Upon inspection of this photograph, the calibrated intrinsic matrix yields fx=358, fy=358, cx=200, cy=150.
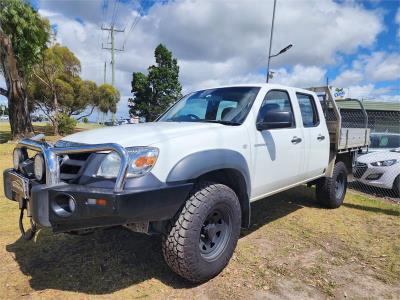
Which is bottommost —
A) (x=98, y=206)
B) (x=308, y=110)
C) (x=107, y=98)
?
(x=98, y=206)

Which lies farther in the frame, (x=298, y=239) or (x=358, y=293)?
(x=298, y=239)

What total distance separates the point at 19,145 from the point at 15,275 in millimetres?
1239

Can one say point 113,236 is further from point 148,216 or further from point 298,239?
point 298,239

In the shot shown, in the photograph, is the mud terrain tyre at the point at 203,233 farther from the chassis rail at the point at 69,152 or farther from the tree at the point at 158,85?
the tree at the point at 158,85

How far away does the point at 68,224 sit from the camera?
9.04ft

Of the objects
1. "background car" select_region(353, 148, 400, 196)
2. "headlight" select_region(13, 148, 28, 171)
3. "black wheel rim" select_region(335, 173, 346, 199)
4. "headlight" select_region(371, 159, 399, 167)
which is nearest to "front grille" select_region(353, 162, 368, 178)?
"background car" select_region(353, 148, 400, 196)

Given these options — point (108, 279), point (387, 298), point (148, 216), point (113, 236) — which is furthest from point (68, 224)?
point (387, 298)

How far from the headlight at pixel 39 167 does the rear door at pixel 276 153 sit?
6.79ft

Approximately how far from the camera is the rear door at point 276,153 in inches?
157

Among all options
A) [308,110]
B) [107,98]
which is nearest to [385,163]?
[308,110]

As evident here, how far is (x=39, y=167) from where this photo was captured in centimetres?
299

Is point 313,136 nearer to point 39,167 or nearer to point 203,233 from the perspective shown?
point 203,233

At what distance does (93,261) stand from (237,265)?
4.95 feet

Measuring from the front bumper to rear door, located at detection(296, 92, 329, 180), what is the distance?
2.72m
